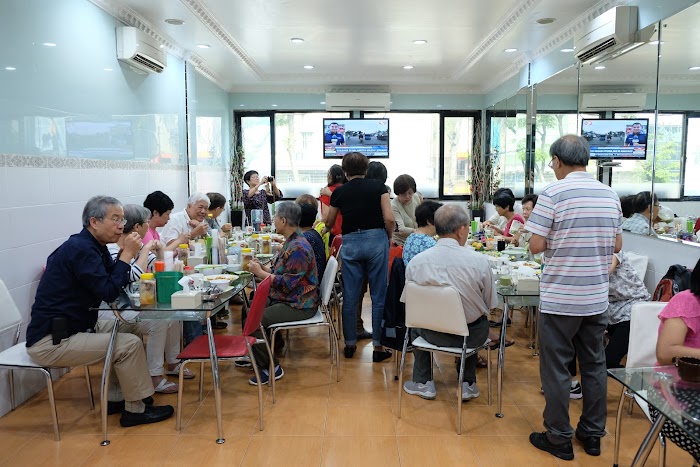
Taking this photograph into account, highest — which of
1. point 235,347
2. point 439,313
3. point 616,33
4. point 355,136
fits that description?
point 616,33

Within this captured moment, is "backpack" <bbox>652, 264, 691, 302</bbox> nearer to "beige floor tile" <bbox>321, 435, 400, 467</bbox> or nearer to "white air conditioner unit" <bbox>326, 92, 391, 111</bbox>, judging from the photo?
"beige floor tile" <bbox>321, 435, 400, 467</bbox>

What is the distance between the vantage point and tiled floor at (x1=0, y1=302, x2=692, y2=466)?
9.46ft

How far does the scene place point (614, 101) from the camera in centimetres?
486

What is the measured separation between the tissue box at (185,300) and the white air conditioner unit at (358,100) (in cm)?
699

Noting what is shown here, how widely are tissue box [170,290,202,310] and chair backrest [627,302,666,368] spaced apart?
2.09 metres

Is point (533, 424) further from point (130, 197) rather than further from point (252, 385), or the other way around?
point (130, 197)

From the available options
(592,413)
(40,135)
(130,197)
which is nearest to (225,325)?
(130,197)

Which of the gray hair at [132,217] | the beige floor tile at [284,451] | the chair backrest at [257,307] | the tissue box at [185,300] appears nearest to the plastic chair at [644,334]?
the beige floor tile at [284,451]

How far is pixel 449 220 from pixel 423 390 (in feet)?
3.86

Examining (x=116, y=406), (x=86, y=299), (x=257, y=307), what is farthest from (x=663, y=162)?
(x=116, y=406)

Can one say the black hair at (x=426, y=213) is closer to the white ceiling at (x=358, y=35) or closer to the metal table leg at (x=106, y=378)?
the metal table leg at (x=106, y=378)

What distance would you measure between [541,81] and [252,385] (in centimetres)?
485

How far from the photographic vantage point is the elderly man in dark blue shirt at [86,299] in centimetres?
295

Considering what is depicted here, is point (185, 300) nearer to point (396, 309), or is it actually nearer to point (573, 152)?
point (396, 309)
